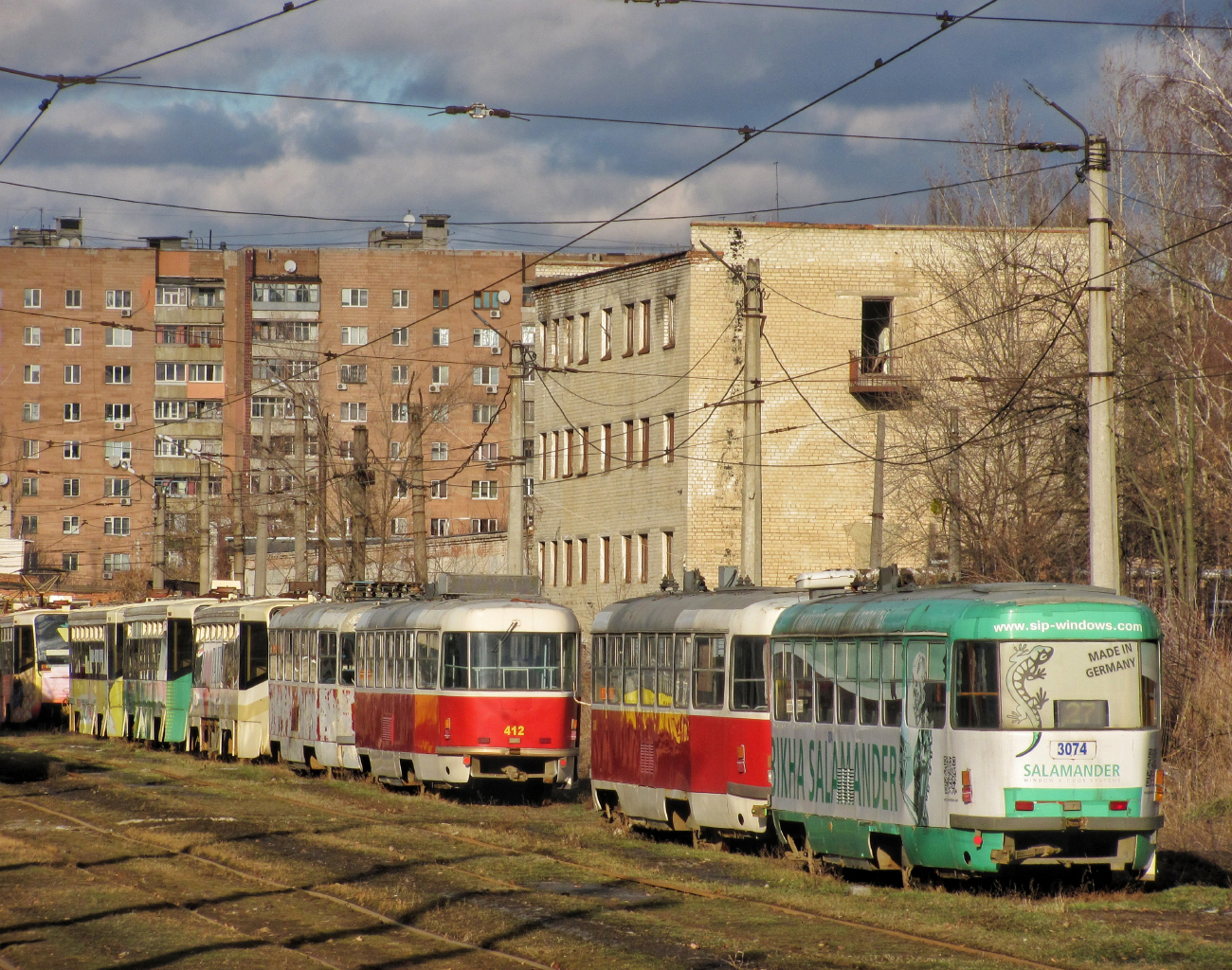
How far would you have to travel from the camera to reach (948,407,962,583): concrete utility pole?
3525 centimetres

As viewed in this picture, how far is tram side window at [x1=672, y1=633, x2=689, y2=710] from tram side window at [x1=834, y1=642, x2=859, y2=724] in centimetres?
315

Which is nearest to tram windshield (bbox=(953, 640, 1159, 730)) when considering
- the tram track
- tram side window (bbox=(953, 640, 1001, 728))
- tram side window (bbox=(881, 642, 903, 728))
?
tram side window (bbox=(953, 640, 1001, 728))

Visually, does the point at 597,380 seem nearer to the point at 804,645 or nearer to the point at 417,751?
the point at 417,751

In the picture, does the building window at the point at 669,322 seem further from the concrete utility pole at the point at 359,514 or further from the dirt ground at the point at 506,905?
the dirt ground at the point at 506,905

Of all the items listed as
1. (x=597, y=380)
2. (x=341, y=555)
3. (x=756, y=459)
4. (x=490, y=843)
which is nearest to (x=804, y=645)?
(x=490, y=843)

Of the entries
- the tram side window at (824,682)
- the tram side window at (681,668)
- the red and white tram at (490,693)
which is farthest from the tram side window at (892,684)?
the red and white tram at (490,693)

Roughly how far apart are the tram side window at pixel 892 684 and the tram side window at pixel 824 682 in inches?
39.6

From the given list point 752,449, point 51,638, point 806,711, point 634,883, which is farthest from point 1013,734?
point 51,638

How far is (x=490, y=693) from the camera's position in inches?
941

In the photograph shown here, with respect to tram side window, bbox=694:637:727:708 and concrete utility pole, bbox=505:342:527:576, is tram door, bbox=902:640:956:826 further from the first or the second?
concrete utility pole, bbox=505:342:527:576

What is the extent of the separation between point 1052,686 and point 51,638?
121 ft

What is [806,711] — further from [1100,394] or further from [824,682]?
[1100,394]

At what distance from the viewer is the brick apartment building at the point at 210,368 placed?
90.3 metres

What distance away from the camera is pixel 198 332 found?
9419 cm
